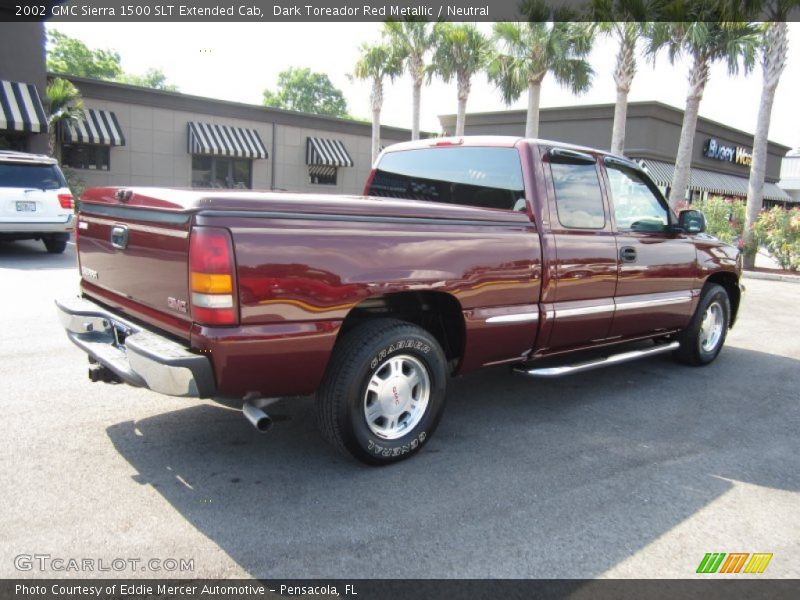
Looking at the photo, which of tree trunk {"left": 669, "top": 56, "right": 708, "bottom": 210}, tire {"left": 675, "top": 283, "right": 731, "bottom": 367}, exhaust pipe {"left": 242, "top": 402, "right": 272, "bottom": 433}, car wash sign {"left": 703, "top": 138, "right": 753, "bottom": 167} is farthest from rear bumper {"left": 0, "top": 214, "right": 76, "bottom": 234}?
car wash sign {"left": 703, "top": 138, "right": 753, "bottom": 167}

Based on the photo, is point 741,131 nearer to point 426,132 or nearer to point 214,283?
point 426,132

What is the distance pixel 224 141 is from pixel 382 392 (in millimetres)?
23565

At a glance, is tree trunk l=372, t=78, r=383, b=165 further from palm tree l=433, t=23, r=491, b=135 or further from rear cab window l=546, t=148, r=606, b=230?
rear cab window l=546, t=148, r=606, b=230

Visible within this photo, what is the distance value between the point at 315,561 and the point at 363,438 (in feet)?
2.69

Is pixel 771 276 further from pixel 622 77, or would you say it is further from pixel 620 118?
pixel 622 77

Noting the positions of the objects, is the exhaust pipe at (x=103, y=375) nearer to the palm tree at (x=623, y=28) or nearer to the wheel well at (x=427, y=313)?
the wheel well at (x=427, y=313)

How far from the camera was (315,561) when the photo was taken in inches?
103

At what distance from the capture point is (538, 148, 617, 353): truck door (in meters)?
4.19

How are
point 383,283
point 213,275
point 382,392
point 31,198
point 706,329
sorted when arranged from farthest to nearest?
point 31,198, point 706,329, point 382,392, point 383,283, point 213,275

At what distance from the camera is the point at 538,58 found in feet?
66.8

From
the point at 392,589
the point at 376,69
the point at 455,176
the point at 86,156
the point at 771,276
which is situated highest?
the point at 376,69

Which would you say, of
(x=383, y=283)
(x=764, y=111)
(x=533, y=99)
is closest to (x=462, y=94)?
(x=533, y=99)

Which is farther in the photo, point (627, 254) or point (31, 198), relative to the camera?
point (31, 198)

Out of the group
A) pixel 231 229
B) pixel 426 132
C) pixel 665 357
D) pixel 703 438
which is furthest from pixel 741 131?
pixel 231 229
